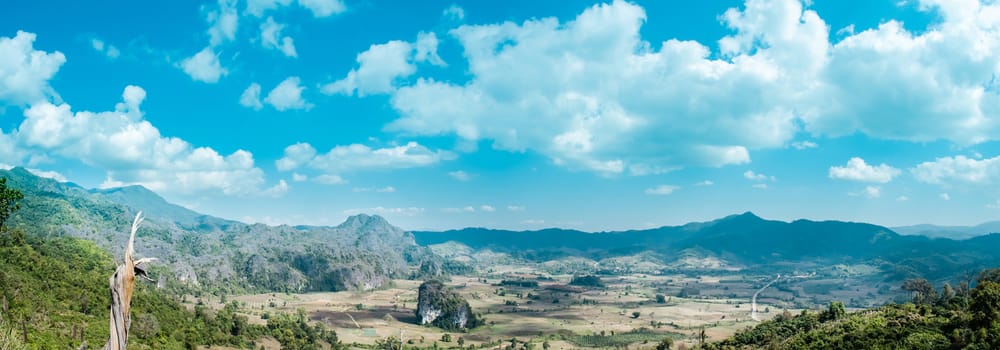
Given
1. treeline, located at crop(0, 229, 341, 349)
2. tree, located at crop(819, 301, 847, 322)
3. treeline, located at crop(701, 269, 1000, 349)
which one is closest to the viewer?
treeline, located at crop(701, 269, 1000, 349)

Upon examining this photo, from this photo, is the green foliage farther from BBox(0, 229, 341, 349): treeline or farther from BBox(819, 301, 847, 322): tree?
BBox(0, 229, 341, 349): treeline

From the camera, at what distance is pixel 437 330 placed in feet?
629

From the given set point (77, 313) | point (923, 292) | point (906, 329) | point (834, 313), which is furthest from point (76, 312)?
point (923, 292)

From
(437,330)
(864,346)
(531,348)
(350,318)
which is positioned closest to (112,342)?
(864,346)

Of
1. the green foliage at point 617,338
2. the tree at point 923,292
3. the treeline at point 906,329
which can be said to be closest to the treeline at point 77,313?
the treeline at point 906,329

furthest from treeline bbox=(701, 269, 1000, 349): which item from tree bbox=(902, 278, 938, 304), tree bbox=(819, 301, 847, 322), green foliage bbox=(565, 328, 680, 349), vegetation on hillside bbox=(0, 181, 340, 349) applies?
green foliage bbox=(565, 328, 680, 349)

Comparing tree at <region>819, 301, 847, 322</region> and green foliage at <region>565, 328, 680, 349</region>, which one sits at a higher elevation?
tree at <region>819, 301, 847, 322</region>

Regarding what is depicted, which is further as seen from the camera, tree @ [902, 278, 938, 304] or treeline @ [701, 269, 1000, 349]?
tree @ [902, 278, 938, 304]

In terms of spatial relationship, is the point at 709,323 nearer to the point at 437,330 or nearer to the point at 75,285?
the point at 437,330

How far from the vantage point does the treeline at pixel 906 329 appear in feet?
163

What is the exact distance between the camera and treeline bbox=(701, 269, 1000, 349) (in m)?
49.5

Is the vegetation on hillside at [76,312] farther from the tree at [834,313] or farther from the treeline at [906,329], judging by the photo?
the tree at [834,313]

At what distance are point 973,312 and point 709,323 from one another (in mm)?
138860

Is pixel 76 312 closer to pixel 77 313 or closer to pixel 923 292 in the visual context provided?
pixel 77 313
